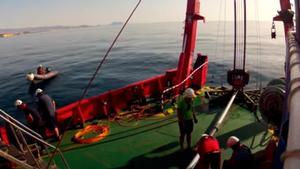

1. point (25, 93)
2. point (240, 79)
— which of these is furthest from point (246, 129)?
point (25, 93)

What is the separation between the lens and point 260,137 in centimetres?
876

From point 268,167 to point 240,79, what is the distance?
6.54 meters

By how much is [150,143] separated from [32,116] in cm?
384

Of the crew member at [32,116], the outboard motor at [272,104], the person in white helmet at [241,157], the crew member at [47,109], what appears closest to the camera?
the person in white helmet at [241,157]

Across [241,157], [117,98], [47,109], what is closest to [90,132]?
[47,109]

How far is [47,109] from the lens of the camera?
9125 millimetres

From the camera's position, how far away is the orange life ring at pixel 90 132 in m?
9.20

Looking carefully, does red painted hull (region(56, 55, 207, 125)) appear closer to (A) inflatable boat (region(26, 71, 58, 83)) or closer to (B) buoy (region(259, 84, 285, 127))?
(B) buoy (region(259, 84, 285, 127))

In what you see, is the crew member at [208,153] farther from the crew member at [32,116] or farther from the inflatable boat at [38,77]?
the inflatable boat at [38,77]

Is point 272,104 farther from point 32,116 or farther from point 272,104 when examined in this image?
point 32,116

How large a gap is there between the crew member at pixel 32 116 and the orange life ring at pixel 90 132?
122cm

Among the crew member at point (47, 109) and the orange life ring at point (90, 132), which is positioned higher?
the crew member at point (47, 109)

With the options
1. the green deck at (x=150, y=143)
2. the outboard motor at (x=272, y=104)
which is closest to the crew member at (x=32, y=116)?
the green deck at (x=150, y=143)

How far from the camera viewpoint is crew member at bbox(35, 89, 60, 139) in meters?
9.13
